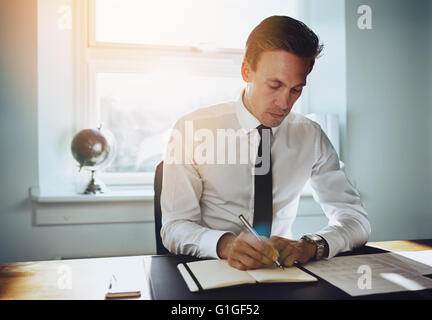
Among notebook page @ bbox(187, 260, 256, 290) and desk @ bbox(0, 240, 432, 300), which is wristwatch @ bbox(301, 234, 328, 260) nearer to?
notebook page @ bbox(187, 260, 256, 290)

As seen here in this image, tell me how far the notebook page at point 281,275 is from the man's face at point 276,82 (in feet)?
1.88

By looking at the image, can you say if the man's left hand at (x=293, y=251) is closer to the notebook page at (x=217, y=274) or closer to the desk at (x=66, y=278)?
the notebook page at (x=217, y=274)

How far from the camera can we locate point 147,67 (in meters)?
2.18

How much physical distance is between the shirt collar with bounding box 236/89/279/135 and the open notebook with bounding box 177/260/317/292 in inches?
23.6

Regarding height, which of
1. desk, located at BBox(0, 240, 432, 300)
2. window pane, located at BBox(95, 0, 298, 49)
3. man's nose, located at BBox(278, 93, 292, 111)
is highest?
window pane, located at BBox(95, 0, 298, 49)

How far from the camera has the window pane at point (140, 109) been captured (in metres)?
2.18

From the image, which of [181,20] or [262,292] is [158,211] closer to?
[262,292]

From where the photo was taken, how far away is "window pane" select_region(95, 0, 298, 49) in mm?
2160

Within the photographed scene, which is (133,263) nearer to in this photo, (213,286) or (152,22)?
(213,286)

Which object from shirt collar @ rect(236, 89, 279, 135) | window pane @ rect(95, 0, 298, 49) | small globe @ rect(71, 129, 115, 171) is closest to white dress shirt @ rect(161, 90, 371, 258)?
shirt collar @ rect(236, 89, 279, 135)

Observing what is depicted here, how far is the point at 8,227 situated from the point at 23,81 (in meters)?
0.74

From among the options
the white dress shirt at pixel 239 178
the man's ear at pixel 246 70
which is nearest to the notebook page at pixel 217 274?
the white dress shirt at pixel 239 178

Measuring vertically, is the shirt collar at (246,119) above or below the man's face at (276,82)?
below

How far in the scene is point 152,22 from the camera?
220 cm
